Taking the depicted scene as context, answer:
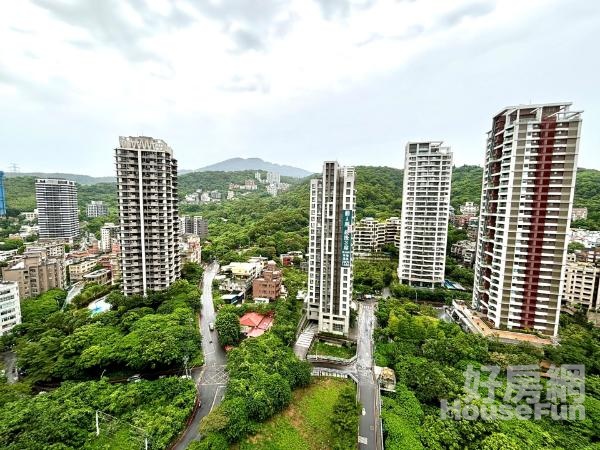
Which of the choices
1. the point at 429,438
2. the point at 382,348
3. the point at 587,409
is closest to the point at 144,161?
the point at 382,348

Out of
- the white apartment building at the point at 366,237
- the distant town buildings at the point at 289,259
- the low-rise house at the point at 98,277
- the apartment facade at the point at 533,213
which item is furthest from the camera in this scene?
the white apartment building at the point at 366,237

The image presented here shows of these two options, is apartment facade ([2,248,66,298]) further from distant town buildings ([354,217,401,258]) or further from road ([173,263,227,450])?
distant town buildings ([354,217,401,258])

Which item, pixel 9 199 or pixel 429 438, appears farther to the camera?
pixel 9 199

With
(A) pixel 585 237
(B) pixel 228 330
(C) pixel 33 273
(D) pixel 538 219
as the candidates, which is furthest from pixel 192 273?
(A) pixel 585 237

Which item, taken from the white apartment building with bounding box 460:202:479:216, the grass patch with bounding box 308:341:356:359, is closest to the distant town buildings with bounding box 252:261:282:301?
the grass patch with bounding box 308:341:356:359

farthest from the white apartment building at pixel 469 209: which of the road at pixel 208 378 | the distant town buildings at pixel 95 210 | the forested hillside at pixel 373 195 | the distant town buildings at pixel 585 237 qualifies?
the distant town buildings at pixel 95 210

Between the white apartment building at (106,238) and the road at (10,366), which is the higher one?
the white apartment building at (106,238)

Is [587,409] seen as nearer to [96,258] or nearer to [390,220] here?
[390,220]

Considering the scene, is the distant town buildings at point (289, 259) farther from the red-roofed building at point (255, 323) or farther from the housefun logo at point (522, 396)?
the housefun logo at point (522, 396)
